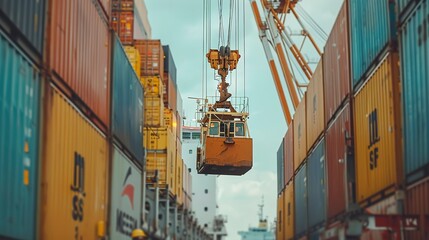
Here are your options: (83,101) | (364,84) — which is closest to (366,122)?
(364,84)

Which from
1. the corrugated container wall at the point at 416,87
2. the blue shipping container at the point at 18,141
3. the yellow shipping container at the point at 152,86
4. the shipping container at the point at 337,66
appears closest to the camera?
the blue shipping container at the point at 18,141

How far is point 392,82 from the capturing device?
13.3m

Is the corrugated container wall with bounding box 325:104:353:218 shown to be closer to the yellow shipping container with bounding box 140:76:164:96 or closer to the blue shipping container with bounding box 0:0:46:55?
the blue shipping container with bounding box 0:0:46:55

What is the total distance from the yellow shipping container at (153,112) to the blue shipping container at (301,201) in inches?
263

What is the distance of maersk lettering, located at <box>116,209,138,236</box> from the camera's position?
1894cm

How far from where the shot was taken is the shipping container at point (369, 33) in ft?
44.6

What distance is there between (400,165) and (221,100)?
80.3ft

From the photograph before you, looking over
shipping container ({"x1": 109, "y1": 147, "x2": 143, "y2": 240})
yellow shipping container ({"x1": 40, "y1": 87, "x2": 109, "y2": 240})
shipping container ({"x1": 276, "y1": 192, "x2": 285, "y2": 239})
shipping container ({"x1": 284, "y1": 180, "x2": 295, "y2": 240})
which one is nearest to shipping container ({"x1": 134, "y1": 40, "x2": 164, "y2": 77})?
shipping container ({"x1": 284, "y1": 180, "x2": 295, "y2": 240})

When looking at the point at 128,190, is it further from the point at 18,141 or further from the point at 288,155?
the point at 288,155

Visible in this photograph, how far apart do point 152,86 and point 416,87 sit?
67.1 ft

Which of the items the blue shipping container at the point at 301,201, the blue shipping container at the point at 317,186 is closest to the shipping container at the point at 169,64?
the blue shipping container at the point at 301,201

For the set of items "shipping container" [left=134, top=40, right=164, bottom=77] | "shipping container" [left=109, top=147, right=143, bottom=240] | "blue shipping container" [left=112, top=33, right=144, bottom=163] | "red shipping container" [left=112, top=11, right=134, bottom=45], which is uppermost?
"red shipping container" [left=112, top=11, right=134, bottom=45]

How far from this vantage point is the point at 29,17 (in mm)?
10852

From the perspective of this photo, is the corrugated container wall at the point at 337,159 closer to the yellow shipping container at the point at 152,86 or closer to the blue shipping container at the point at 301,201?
the blue shipping container at the point at 301,201
